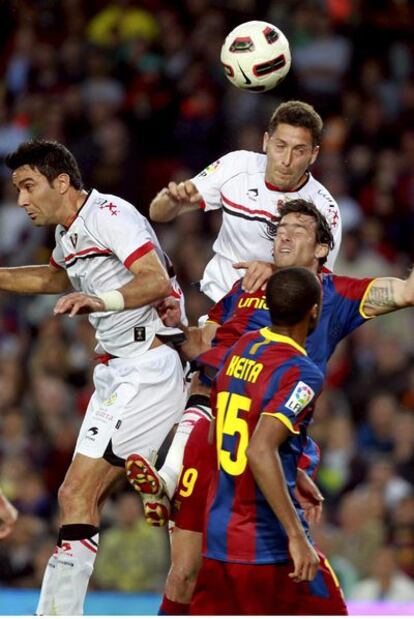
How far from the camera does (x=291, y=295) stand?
6.09 metres

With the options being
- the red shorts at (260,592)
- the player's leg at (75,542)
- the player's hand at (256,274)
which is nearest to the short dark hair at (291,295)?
the player's hand at (256,274)

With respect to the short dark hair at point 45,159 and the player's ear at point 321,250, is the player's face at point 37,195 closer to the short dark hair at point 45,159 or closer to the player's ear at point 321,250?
the short dark hair at point 45,159

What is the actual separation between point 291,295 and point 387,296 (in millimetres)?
782

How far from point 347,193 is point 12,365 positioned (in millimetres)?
3343

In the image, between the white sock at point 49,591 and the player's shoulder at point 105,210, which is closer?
the white sock at point 49,591

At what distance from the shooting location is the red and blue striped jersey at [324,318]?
6.80 m

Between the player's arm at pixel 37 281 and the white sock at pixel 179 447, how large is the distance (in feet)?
3.25

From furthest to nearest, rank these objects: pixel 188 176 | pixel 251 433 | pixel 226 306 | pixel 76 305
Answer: pixel 188 176
pixel 226 306
pixel 76 305
pixel 251 433

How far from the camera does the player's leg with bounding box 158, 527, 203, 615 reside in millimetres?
6992

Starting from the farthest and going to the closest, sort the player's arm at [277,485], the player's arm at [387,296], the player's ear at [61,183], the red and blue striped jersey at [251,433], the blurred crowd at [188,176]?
1. the blurred crowd at [188,176]
2. the player's ear at [61,183]
3. the player's arm at [387,296]
4. the red and blue striped jersey at [251,433]
5. the player's arm at [277,485]

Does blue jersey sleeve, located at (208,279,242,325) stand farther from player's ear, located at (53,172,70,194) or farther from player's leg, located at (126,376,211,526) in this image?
player's ear, located at (53,172,70,194)

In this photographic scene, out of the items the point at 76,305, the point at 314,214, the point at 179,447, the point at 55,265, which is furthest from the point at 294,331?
the point at 55,265

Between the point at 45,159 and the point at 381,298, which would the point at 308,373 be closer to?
the point at 381,298

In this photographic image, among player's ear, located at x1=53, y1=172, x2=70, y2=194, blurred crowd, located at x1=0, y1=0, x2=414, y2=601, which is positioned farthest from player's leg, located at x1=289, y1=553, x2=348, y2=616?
blurred crowd, located at x1=0, y1=0, x2=414, y2=601
